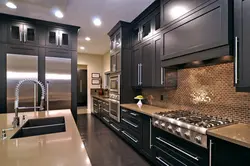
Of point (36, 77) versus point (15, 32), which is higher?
point (15, 32)

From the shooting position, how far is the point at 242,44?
1348mm

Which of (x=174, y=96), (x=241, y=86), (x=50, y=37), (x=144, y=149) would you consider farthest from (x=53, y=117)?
(x=50, y=37)

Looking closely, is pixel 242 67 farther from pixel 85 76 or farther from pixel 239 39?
pixel 85 76

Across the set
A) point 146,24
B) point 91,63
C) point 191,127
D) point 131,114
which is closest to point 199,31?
point 191,127

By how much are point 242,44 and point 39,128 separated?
92.8 inches

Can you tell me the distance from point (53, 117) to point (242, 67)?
7.81ft

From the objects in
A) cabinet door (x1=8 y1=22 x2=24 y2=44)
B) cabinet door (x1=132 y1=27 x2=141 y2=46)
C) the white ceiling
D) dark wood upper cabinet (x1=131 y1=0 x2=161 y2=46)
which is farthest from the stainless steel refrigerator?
dark wood upper cabinet (x1=131 y1=0 x2=161 y2=46)

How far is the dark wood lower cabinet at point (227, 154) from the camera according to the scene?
1162 millimetres

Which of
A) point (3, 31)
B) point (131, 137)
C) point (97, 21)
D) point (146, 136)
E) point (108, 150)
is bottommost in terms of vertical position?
point (108, 150)

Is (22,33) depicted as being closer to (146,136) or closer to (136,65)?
(136,65)

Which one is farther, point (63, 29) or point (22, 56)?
point (63, 29)

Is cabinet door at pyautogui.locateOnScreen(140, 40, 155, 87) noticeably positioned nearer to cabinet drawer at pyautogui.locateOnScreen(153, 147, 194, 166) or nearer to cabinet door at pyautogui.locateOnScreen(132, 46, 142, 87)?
cabinet door at pyautogui.locateOnScreen(132, 46, 142, 87)

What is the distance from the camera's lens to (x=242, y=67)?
1350mm

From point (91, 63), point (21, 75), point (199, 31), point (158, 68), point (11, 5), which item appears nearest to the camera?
point (199, 31)
